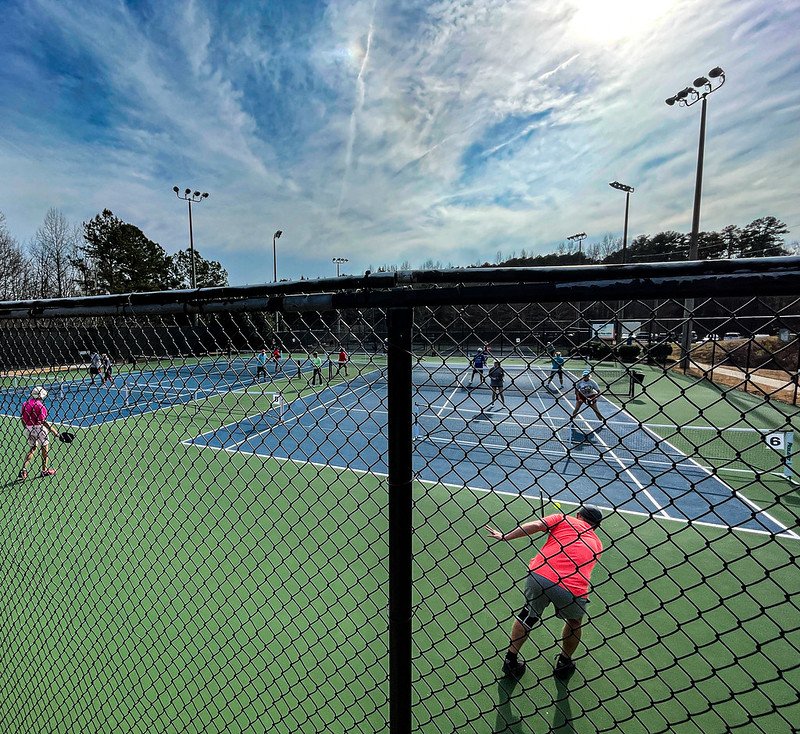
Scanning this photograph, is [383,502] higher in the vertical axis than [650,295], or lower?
lower

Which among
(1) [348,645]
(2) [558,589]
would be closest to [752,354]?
(2) [558,589]

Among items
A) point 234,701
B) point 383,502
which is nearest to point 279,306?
point 234,701

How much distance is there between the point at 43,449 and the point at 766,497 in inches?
507

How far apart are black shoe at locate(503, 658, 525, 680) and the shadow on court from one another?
0.06 meters

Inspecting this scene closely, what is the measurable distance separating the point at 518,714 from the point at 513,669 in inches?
13.5

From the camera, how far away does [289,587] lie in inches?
190

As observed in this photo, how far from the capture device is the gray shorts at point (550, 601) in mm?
3384

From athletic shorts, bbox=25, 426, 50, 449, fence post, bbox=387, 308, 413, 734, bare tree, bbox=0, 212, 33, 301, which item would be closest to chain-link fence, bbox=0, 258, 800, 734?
fence post, bbox=387, 308, 413, 734

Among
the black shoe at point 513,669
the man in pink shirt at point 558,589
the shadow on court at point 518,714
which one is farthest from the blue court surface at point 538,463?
the shadow on court at point 518,714

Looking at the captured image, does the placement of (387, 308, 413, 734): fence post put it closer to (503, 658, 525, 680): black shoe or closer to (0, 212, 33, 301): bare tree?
(503, 658, 525, 680): black shoe

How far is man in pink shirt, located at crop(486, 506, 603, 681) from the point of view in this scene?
339 centimetres

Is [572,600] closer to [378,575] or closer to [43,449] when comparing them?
[378,575]

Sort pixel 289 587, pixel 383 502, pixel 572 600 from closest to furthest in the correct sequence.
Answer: pixel 572 600
pixel 289 587
pixel 383 502

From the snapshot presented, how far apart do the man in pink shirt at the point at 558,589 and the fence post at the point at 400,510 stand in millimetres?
1645
